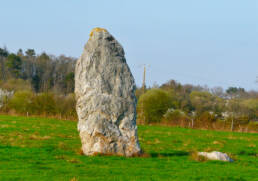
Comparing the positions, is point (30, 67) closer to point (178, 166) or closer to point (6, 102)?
point (6, 102)

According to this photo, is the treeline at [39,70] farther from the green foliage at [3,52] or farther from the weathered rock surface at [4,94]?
the weathered rock surface at [4,94]

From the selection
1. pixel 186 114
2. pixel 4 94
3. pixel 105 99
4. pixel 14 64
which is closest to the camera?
pixel 105 99

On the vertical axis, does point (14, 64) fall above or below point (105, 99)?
above

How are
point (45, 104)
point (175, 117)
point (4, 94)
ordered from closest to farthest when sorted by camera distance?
1. point (175, 117)
2. point (45, 104)
3. point (4, 94)

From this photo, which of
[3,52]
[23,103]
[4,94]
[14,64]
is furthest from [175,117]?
[3,52]

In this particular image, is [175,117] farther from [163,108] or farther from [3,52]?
[3,52]

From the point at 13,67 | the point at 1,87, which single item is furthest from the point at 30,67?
the point at 1,87

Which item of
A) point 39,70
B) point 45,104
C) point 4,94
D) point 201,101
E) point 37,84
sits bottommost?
point 45,104

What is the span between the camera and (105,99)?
16344mm

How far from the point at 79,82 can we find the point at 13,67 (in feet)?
299

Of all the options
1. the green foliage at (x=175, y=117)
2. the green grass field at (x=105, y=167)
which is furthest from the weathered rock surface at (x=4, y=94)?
the green grass field at (x=105, y=167)

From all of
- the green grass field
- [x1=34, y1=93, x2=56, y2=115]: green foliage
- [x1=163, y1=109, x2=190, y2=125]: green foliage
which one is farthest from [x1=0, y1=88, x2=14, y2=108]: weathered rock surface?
the green grass field

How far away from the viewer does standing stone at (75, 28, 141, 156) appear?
1602 centimetres

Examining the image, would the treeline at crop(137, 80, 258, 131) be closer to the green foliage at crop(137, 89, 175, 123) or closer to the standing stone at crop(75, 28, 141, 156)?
the green foliage at crop(137, 89, 175, 123)
